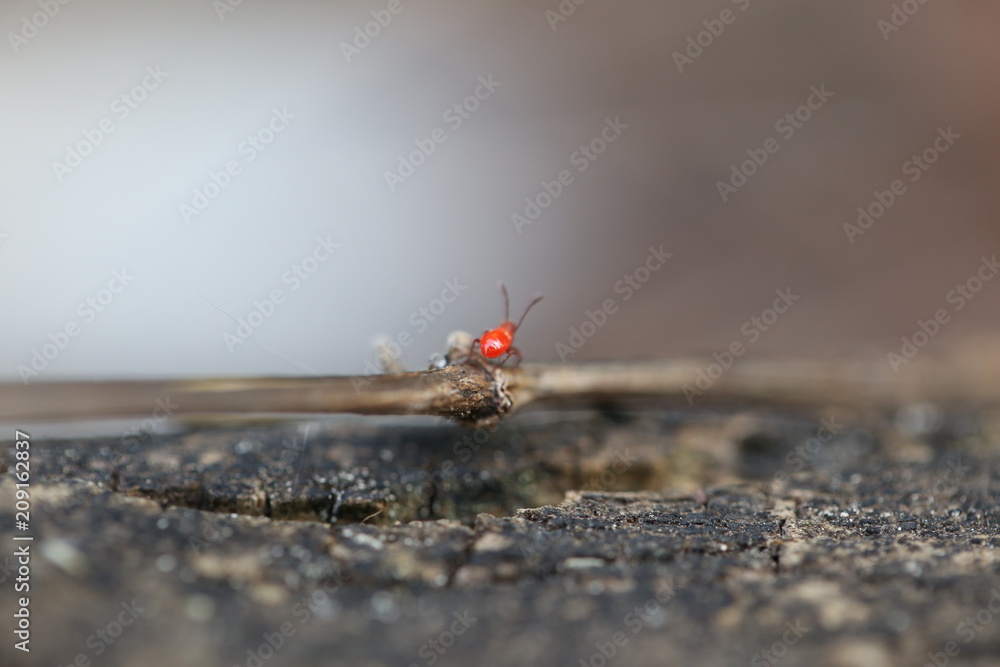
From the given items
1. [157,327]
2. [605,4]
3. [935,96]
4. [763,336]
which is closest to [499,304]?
[763,336]

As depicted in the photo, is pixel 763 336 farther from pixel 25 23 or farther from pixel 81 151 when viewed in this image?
pixel 25 23
